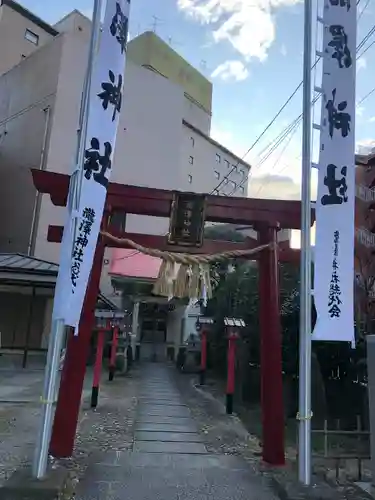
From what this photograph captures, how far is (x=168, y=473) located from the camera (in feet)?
19.0

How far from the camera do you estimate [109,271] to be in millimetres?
20453

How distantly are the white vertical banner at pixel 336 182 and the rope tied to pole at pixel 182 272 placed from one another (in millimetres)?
1733

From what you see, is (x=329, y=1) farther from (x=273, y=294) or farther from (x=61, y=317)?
(x=61, y=317)

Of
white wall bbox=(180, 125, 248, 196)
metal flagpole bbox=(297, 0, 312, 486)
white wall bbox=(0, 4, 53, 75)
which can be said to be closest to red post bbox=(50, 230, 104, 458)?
metal flagpole bbox=(297, 0, 312, 486)

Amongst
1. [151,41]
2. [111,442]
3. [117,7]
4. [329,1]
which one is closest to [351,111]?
[329,1]

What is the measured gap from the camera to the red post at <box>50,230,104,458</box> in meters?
6.07

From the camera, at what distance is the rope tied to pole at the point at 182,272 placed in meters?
6.42

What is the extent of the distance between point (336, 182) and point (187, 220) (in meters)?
2.27

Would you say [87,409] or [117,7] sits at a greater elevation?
[117,7]

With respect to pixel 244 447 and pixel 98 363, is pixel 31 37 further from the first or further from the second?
pixel 244 447

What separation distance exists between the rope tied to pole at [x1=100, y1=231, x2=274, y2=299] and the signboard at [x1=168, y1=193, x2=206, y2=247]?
226 millimetres

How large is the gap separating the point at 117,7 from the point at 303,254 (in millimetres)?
3934

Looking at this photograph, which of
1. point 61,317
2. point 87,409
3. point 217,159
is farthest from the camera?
point 217,159

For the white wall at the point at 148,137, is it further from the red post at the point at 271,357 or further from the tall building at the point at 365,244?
the red post at the point at 271,357
